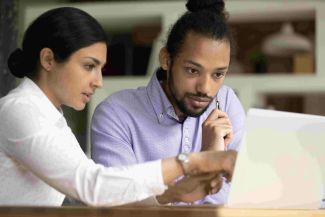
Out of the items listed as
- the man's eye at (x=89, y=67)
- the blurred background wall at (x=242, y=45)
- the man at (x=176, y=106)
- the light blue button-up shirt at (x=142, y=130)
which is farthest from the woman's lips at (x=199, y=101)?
the blurred background wall at (x=242, y=45)

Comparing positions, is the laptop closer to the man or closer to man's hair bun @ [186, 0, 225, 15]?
the man

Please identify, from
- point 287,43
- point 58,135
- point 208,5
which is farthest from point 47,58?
point 287,43

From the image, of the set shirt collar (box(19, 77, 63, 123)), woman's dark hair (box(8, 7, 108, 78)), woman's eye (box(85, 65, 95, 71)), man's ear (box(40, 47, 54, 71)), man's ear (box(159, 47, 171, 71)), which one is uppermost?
woman's dark hair (box(8, 7, 108, 78))

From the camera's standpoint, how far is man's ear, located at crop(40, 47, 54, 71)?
90 centimetres

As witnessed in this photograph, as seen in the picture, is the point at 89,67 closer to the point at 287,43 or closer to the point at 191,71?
the point at 191,71

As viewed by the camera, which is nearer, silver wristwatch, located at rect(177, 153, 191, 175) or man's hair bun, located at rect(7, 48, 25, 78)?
silver wristwatch, located at rect(177, 153, 191, 175)

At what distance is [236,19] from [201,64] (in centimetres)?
171

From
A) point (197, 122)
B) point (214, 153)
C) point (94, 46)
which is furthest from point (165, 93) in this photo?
point (214, 153)

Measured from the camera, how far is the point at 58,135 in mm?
826

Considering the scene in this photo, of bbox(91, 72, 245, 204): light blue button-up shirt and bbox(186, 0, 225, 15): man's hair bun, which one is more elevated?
bbox(186, 0, 225, 15): man's hair bun

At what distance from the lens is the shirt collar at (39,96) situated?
89cm

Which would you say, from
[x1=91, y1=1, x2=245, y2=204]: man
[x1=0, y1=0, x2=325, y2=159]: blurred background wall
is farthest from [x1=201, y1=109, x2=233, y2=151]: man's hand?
[x1=0, y1=0, x2=325, y2=159]: blurred background wall

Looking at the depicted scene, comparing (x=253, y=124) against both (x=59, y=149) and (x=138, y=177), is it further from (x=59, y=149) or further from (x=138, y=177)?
(x=59, y=149)

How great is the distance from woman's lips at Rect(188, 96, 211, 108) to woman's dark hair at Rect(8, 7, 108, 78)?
485 millimetres
